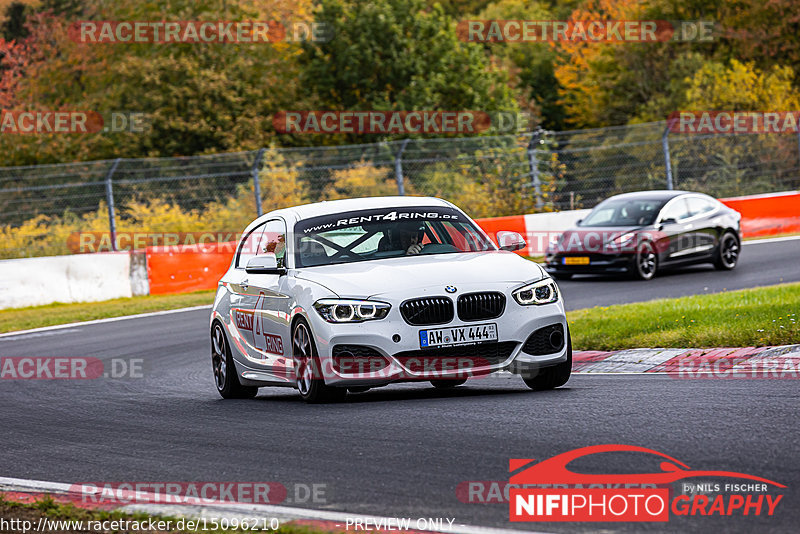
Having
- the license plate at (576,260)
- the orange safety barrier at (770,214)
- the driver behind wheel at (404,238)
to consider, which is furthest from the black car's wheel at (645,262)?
the driver behind wheel at (404,238)

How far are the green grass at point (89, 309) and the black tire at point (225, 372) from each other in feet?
31.4

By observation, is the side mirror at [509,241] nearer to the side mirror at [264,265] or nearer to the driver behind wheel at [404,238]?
the driver behind wheel at [404,238]

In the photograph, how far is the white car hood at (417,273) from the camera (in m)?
8.92

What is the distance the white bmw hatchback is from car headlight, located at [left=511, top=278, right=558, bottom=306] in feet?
0.03

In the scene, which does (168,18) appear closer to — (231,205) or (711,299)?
(231,205)

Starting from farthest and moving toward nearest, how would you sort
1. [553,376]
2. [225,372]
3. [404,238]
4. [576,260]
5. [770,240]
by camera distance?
1. [770,240]
2. [576,260]
3. [225,372]
4. [404,238]
5. [553,376]

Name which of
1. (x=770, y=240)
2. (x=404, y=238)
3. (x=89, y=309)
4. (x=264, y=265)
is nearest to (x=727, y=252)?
(x=770, y=240)

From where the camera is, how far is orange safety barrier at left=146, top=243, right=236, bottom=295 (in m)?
24.3

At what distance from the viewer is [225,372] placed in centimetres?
1113

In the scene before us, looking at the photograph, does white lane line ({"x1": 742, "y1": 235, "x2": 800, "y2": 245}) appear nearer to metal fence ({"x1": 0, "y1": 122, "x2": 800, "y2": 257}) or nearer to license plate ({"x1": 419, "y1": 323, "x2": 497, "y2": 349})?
metal fence ({"x1": 0, "y1": 122, "x2": 800, "y2": 257})

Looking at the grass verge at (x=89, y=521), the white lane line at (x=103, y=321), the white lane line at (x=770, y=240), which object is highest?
the grass verge at (x=89, y=521)

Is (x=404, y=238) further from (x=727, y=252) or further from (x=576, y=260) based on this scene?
(x=727, y=252)

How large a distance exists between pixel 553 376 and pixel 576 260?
12.0 m

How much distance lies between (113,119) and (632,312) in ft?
113
